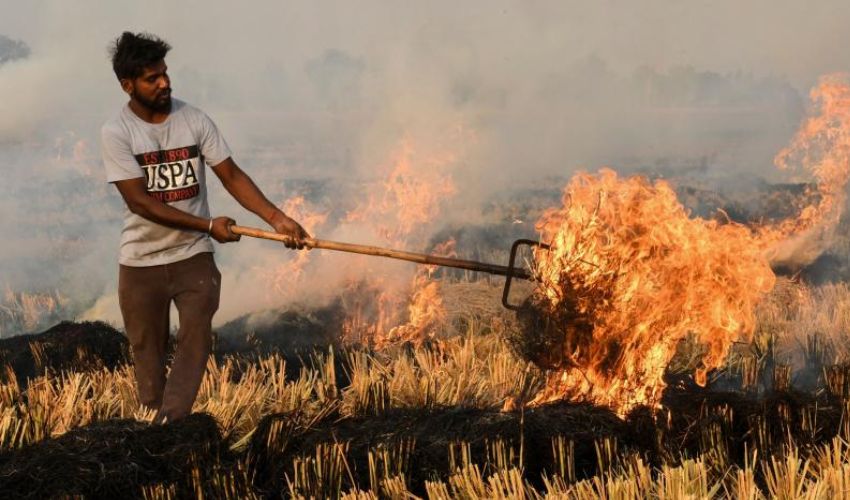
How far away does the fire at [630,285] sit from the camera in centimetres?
A: 552

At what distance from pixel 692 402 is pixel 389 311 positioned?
5.01 metres

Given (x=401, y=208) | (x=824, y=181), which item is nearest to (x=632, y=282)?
(x=401, y=208)

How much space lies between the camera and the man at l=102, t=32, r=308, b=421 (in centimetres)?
553

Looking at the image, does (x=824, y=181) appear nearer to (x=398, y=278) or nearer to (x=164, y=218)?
(x=398, y=278)

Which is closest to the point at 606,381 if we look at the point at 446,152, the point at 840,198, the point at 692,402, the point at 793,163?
the point at 692,402

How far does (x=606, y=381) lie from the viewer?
5734 mm

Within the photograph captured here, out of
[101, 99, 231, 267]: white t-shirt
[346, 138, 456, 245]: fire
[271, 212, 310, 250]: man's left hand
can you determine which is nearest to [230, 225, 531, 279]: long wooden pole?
[271, 212, 310, 250]: man's left hand

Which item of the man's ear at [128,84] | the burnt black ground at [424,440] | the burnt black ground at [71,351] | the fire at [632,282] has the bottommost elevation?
the burnt black ground at [424,440]

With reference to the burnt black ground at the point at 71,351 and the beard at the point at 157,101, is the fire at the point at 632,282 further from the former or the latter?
the burnt black ground at the point at 71,351

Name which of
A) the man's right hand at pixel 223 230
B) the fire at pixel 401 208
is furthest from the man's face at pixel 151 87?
the fire at pixel 401 208

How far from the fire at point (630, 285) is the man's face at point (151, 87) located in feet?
7.03

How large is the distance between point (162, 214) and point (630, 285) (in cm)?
247

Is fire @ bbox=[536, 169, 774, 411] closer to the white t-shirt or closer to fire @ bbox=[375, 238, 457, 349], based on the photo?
the white t-shirt

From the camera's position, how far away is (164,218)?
5.52m
